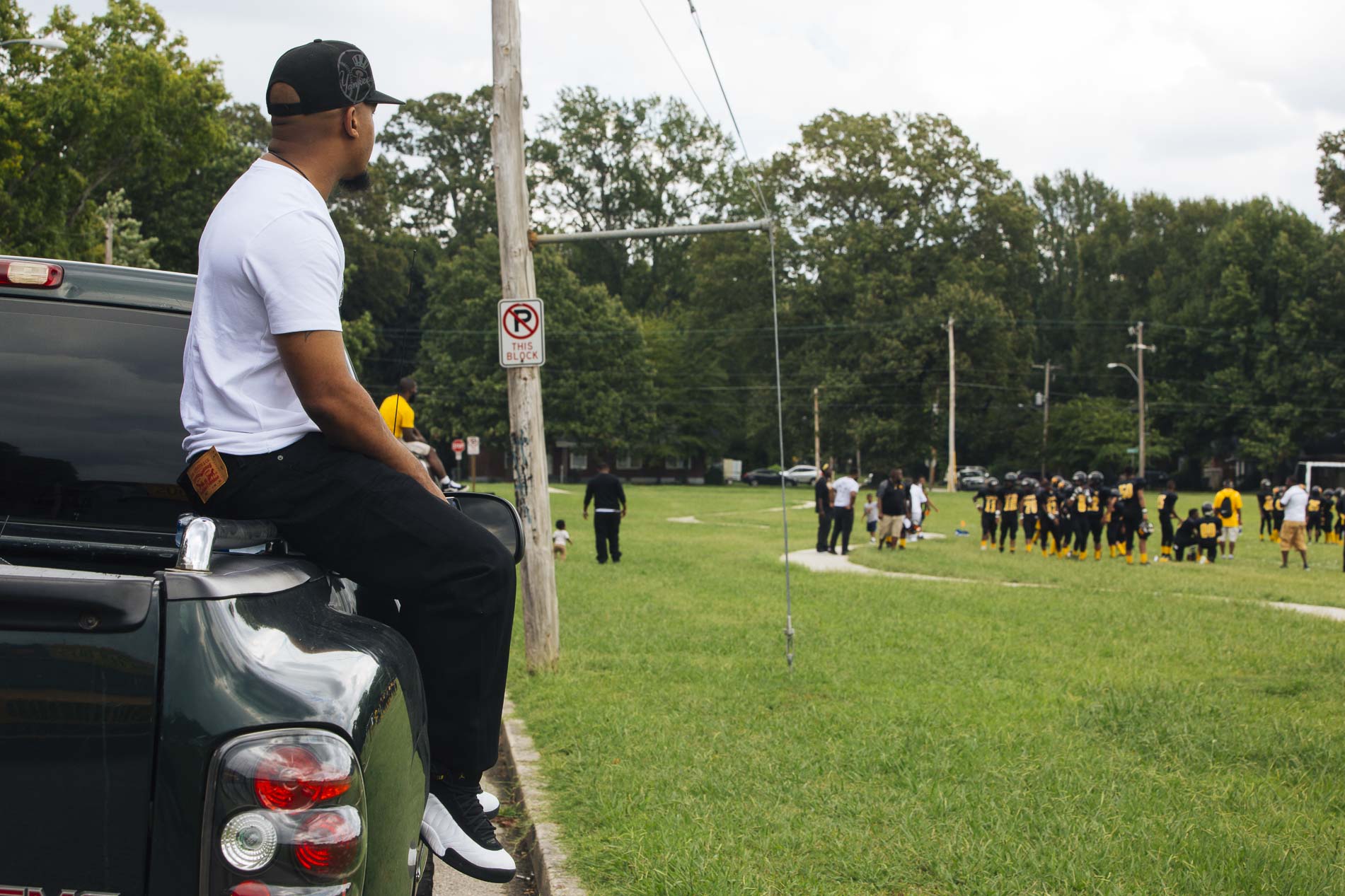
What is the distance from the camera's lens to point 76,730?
180 centimetres

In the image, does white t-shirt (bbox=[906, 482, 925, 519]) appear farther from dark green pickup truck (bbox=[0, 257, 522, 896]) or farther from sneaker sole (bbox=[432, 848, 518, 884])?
dark green pickup truck (bbox=[0, 257, 522, 896])

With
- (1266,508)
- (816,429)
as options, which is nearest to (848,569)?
→ (1266,508)

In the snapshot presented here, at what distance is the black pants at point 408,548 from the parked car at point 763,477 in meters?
74.1

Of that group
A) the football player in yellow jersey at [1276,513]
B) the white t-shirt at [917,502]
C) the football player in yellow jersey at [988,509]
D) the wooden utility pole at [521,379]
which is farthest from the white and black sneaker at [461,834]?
the football player in yellow jersey at [1276,513]

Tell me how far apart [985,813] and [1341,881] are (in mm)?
1348

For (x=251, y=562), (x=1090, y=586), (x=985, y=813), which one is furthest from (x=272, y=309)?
(x=1090, y=586)

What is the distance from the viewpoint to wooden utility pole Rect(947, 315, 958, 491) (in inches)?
2370

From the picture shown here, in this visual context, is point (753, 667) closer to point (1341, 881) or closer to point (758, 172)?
point (1341, 881)

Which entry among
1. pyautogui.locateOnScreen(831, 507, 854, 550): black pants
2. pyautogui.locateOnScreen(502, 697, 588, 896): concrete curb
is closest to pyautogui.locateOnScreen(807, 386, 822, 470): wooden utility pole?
pyautogui.locateOnScreen(831, 507, 854, 550): black pants

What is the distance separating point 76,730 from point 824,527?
2425 cm

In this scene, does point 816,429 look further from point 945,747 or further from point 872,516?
point 945,747

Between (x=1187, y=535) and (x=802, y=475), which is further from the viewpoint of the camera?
(x=802, y=475)

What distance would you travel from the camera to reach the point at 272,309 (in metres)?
2.38

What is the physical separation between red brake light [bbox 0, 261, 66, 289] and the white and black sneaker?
154cm
